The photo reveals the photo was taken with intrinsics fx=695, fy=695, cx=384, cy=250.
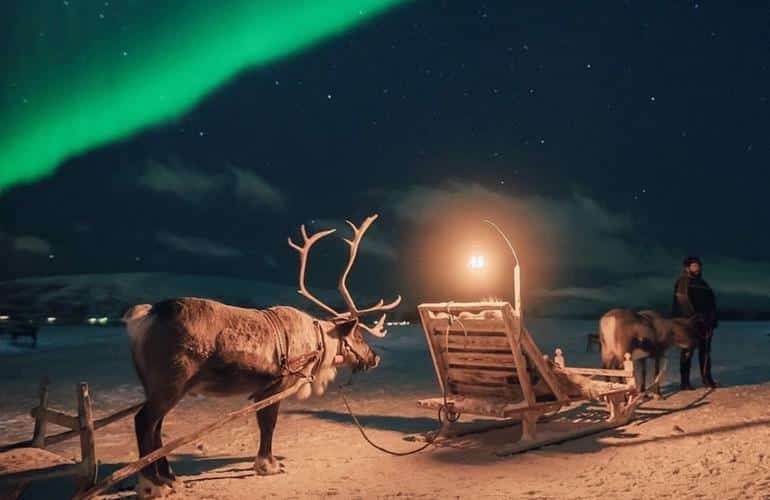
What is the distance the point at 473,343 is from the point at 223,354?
10.7 feet

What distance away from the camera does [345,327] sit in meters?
8.25

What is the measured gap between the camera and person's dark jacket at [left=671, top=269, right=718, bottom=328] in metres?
12.9

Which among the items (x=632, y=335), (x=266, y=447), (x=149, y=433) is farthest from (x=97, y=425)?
(x=632, y=335)

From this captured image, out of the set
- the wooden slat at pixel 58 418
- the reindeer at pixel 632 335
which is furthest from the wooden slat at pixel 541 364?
the wooden slat at pixel 58 418

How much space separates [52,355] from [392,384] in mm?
15031

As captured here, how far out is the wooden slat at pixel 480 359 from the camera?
8.38 m

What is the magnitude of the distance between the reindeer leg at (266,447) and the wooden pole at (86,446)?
6.66 feet

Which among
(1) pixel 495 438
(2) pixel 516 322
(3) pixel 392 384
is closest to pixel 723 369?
(3) pixel 392 384

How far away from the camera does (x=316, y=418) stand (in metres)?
11.4

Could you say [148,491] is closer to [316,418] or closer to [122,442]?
[122,442]

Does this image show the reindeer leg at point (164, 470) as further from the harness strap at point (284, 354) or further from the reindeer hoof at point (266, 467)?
the harness strap at point (284, 354)

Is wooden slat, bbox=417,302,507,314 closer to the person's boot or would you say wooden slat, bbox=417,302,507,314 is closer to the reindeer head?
the reindeer head

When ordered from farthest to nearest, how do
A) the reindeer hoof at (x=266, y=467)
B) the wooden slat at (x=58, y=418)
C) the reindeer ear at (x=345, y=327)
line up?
the reindeer ear at (x=345, y=327) → the reindeer hoof at (x=266, y=467) → the wooden slat at (x=58, y=418)

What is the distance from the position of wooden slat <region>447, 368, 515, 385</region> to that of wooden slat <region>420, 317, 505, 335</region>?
1.82ft
